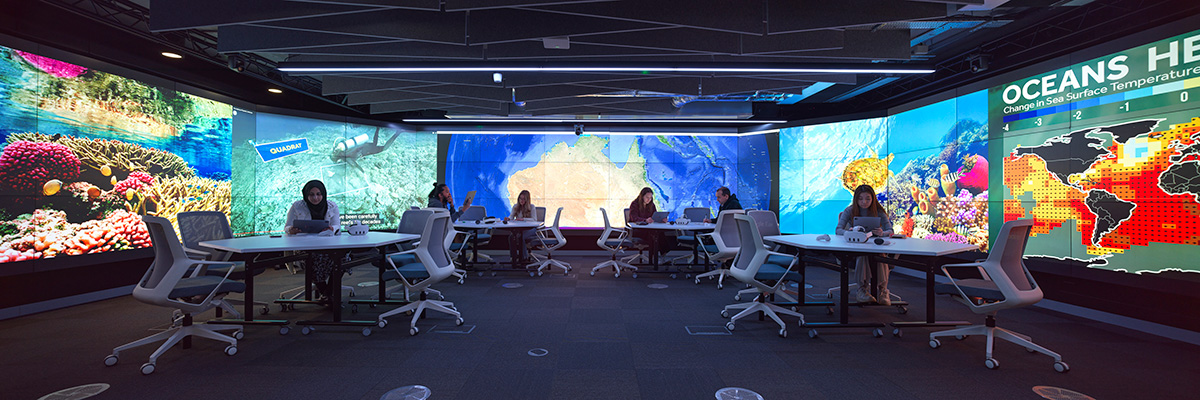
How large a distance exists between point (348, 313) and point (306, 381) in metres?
1.78

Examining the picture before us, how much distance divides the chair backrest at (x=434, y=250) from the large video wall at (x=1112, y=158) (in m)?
5.92

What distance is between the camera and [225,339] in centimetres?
327

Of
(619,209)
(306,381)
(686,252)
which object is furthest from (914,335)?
(619,209)

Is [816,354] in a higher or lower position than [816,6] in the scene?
lower

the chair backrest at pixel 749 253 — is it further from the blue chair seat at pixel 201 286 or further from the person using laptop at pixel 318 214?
the blue chair seat at pixel 201 286

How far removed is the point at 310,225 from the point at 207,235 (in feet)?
2.83

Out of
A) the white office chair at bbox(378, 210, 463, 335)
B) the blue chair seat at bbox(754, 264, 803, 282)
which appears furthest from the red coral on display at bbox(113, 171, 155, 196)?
the blue chair seat at bbox(754, 264, 803, 282)

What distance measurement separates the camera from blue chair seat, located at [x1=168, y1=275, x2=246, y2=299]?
312 centimetres

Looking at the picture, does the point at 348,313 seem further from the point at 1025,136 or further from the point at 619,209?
the point at 1025,136

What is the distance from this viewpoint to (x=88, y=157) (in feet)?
16.7

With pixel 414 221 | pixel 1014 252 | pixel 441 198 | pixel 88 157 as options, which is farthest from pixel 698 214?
pixel 88 157

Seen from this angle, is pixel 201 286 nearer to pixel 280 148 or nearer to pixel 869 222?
pixel 869 222

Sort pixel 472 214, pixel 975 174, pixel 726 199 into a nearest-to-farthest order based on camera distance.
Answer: pixel 975 174 → pixel 726 199 → pixel 472 214

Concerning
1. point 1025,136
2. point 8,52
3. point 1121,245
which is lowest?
point 1121,245
